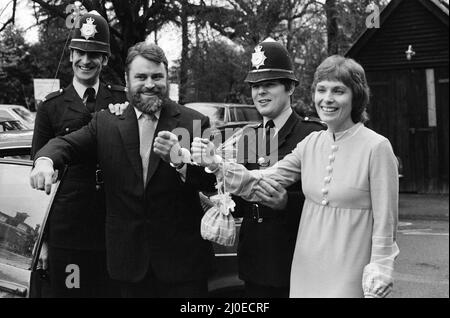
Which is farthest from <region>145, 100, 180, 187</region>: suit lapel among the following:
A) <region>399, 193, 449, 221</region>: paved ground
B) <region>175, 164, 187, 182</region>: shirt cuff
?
<region>399, 193, 449, 221</region>: paved ground

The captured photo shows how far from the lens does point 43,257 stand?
2.70m

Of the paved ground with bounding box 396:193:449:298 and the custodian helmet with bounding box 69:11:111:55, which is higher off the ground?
the custodian helmet with bounding box 69:11:111:55

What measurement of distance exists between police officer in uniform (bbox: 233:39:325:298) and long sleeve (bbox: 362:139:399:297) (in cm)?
42

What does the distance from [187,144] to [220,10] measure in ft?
16.1

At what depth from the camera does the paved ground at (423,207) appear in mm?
10178

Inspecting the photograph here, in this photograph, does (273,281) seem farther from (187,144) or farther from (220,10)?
(220,10)

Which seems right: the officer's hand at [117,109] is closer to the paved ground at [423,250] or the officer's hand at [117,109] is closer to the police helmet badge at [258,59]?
the police helmet badge at [258,59]

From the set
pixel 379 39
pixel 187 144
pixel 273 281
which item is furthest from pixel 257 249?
pixel 379 39

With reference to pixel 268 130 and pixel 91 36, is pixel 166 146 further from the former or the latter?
pixel 91 36

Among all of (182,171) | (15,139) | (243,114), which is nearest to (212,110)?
(243,114)

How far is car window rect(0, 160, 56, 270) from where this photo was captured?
8.82ft

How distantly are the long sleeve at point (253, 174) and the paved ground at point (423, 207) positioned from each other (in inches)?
330

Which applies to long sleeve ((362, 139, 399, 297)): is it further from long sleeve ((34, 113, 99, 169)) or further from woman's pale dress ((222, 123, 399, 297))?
long sleeve ((34, 113, 99, 169))

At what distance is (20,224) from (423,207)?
32.2ft
